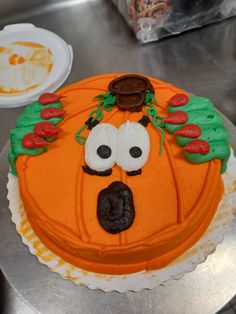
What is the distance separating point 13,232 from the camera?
1.03 m

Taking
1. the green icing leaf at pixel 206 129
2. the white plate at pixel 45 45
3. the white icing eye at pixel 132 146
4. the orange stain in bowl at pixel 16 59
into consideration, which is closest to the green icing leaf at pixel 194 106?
the green icing leaf at pixel 206 129

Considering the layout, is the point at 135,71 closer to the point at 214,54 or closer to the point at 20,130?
the point at 214,54

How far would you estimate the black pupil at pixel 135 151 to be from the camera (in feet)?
2.91

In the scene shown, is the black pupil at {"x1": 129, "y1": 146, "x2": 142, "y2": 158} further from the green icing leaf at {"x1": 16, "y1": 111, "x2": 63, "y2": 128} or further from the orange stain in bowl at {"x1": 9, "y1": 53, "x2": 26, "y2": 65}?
the orange stain in bowl at {"x1": 9, "y1": 53, "x2": 26, "y2": 65}

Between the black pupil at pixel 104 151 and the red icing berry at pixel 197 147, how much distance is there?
175 mm

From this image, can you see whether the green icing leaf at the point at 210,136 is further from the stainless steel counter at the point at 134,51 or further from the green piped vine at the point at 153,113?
the stainless steel counter at the point at 134,51

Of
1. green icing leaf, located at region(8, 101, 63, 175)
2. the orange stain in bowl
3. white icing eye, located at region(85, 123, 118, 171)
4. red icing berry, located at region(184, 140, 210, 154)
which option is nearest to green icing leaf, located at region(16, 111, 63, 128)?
green icing leaf, located at region(8, 101, 63, 175)

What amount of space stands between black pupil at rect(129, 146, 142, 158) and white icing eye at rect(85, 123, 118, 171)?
4 cm

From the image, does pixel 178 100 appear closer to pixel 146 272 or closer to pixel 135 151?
pixel 135 151

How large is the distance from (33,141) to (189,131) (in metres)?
0.37

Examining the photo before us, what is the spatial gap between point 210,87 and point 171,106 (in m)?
0.47

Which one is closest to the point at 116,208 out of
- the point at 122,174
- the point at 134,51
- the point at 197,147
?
the point at 122,174

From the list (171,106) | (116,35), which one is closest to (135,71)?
(116,35)

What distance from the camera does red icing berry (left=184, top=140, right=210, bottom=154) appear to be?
2.87 feet
